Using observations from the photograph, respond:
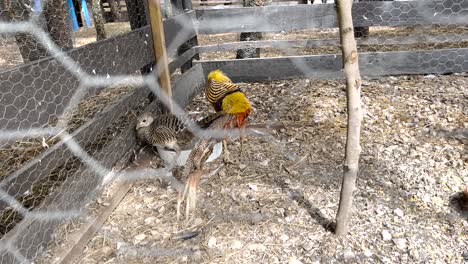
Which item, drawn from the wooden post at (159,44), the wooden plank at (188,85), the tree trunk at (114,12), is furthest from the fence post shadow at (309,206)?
the tree trunk at (114,12)

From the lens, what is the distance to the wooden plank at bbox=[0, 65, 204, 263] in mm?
1485

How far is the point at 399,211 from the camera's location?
1789 mm

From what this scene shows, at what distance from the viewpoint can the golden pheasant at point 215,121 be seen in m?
2.02

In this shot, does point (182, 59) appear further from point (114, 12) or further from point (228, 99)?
point (114, 12)

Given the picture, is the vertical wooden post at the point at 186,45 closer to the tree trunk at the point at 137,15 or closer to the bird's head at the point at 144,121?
the tree trunk at the point at 137,15

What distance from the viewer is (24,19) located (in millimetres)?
2299

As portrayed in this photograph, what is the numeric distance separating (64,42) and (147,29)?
0.62 metres

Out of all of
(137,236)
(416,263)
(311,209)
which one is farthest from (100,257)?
(416,263)

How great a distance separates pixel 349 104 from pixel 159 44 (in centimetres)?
166

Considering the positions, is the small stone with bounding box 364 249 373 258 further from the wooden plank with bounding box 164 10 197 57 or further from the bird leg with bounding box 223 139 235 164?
the wooden plank with bounding box 164 10 197 57

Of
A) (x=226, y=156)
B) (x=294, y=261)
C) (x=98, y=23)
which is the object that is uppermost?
(x=98, y=23)

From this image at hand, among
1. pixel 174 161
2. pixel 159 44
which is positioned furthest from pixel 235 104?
pixel 159 44

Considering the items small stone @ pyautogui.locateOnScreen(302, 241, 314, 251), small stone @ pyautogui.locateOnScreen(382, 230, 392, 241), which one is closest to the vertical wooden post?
small stone @ pyautogui.locateOnScreen(302, 241, 314, 251)

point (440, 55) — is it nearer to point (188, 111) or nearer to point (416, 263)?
point (188, 111)
